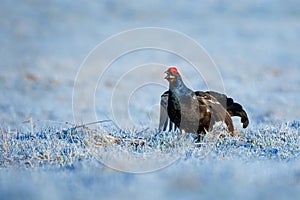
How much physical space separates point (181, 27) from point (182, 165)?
29.3 m

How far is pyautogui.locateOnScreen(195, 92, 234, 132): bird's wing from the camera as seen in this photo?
316 inches

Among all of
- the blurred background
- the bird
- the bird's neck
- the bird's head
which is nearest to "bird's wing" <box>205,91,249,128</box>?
the bird

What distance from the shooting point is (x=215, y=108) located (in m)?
8.09

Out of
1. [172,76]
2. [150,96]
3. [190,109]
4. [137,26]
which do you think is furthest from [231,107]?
[137,26]

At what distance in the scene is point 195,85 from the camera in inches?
709

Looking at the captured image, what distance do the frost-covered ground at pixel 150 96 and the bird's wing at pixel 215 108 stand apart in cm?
29

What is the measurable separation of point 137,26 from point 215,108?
2767 cm

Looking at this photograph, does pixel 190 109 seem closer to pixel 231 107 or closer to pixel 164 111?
pixel 164 111

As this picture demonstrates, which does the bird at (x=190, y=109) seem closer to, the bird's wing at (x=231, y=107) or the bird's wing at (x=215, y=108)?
the bird's wing at (x=215, y=108)

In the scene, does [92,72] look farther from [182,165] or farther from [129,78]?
[182,165]

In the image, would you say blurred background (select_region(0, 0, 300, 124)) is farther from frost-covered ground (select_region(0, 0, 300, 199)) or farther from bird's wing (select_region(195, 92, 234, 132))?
bird's wing (select_region(195, 92, 234, 132))

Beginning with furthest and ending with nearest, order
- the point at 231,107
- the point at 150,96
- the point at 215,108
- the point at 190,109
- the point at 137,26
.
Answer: the point at 137,26, the point at 150,96, the point at 231,107, the point at 215,108, the point at 190,109

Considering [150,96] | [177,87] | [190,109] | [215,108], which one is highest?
[150,96]

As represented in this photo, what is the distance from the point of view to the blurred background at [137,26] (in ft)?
50.9
